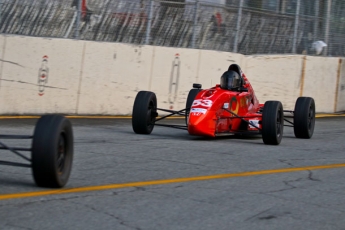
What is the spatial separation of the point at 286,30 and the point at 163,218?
553 inches

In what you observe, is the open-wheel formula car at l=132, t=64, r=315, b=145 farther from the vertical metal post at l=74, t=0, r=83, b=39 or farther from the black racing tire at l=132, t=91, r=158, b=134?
the vertical metal post at l=74, t=0, r=83, b=39

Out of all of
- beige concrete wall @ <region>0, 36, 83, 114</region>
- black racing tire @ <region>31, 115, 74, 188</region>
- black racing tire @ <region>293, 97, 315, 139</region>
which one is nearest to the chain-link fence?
beige concrete wall @ <region>0, 36, 83, 114</region>

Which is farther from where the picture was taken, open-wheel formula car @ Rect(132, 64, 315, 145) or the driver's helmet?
the driver's helmet

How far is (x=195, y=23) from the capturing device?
17.8 m

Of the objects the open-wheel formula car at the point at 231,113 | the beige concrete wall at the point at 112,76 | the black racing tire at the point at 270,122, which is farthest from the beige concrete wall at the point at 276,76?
the black racing tire at the point at 270,122

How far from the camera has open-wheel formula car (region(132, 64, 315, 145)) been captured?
39.2 feet

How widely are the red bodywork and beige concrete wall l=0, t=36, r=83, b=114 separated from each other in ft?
12.7

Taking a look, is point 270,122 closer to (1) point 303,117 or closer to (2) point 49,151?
(1) point 303,117

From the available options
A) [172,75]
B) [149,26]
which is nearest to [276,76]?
[172,75]

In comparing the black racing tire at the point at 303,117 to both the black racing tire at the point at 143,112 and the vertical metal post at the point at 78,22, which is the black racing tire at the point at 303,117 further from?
the vertical metal post at the point at 78,22

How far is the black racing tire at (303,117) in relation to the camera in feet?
43.8

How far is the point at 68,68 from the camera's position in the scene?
1532 centimetres

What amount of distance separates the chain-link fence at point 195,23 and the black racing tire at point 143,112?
3550 mm

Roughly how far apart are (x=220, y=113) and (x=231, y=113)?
0.68ft
